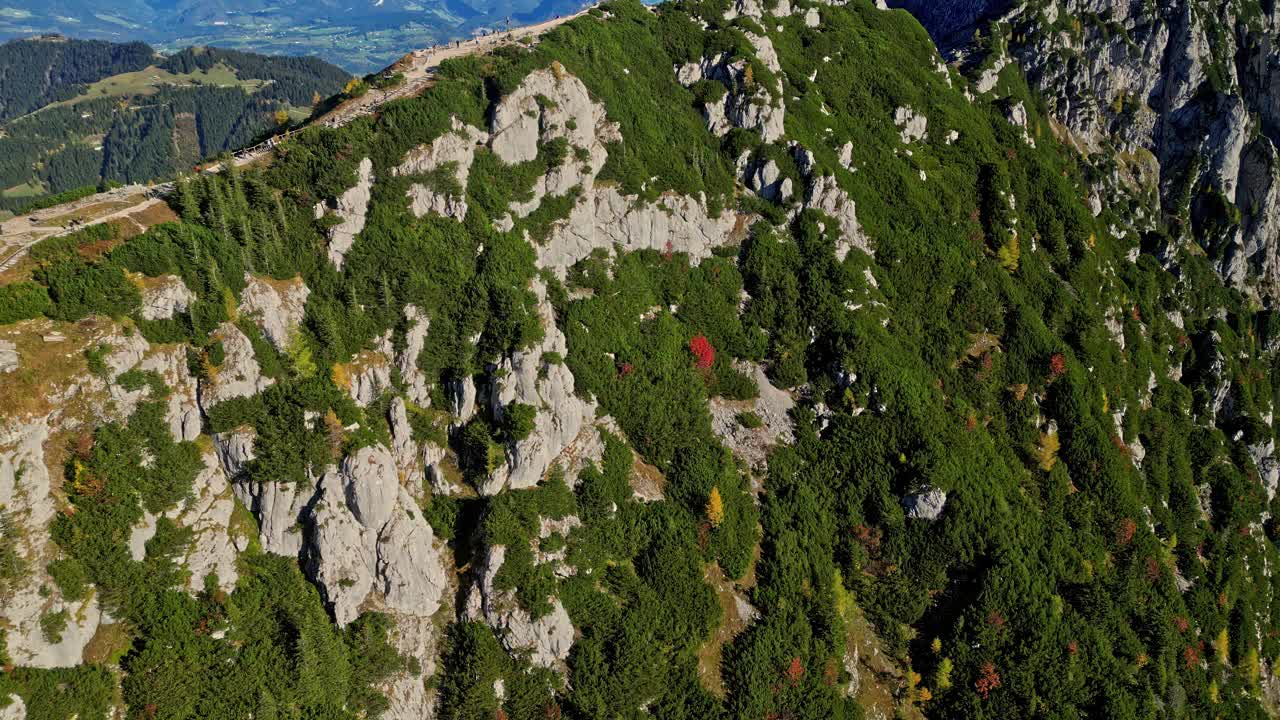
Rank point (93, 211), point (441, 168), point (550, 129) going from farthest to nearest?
point (550, 129)
point (441, 168)
point (93, 211)

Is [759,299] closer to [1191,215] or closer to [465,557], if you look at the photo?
[465,557]

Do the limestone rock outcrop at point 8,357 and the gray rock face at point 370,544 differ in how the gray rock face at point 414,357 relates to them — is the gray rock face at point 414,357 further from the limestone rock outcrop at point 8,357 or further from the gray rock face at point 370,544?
the limestone rock outcrop at point 8,357

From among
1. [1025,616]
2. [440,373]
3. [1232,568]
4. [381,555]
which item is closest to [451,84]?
[440,373]

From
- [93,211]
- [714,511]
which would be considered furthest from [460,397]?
[93,211]

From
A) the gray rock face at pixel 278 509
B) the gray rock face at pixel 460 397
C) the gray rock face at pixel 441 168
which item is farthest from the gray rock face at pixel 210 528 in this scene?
the gray rock face at pixel 441 168

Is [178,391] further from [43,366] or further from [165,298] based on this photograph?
[43,366]

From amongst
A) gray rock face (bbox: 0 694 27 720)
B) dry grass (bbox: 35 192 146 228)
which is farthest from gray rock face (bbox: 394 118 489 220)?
gray rock face (bbox: 0 694 27 720)
